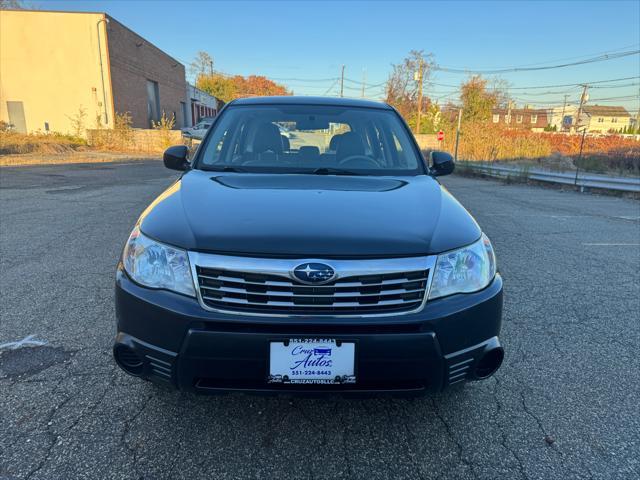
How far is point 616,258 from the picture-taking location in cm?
511

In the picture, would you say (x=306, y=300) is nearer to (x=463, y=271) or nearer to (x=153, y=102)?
(x=463, y=271)

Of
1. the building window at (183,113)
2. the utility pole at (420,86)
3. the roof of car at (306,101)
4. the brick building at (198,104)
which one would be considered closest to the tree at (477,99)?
the utility pole at (420,86)

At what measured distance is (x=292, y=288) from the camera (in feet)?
5.50

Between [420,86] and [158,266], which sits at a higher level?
[420,86]

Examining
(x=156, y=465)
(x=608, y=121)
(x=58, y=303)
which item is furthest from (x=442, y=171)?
(x=608, y=121)

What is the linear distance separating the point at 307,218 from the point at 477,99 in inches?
1592

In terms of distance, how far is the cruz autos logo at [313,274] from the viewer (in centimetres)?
166

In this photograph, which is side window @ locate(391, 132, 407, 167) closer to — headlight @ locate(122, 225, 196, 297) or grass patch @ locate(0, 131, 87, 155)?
headlight @ locate(122, 225, 196, 297)

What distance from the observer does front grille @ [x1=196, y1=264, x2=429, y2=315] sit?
168cm

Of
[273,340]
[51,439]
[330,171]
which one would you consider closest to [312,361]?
[273,340]

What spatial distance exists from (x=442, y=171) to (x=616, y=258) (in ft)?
11.1

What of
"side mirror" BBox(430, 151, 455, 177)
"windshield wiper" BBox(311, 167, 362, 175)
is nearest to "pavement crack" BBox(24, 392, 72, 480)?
"windshield wiper" BBox(311, 167, 362, 175)

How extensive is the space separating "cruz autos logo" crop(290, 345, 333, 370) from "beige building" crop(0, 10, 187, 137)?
24.9 m

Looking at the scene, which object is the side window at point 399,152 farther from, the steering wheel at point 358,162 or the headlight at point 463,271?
the headlight at point 463,271
